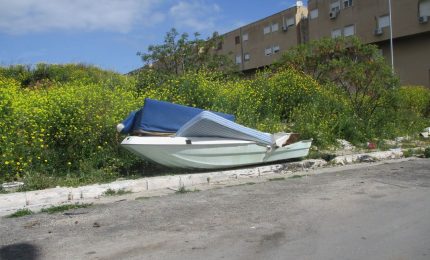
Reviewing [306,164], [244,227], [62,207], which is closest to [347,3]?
[306,164]

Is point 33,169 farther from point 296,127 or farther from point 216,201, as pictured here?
point 296,127

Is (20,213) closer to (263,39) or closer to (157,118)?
(157,118)

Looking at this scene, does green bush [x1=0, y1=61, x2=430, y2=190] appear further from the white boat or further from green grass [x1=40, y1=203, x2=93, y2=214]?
green grass [x1=40, y1=203, x2=93, y2=214]

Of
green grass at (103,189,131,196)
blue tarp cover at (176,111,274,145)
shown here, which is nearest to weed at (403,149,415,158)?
blue tarp cover at (176,111,274,145)

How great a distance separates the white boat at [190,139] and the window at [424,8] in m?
31.8

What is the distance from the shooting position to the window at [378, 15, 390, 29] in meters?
39.6

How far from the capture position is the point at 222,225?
6.09 meters

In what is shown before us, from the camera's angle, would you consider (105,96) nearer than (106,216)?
No

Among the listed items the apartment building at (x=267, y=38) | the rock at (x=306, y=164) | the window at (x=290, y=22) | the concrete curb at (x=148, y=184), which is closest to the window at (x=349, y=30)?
the apartment building at (x=267, y=38)

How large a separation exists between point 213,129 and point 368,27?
3589 cm

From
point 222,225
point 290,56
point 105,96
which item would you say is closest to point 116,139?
point 105,96

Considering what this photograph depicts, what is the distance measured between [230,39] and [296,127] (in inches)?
2120

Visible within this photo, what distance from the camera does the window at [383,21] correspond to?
39.6 metres

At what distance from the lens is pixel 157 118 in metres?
9.39
